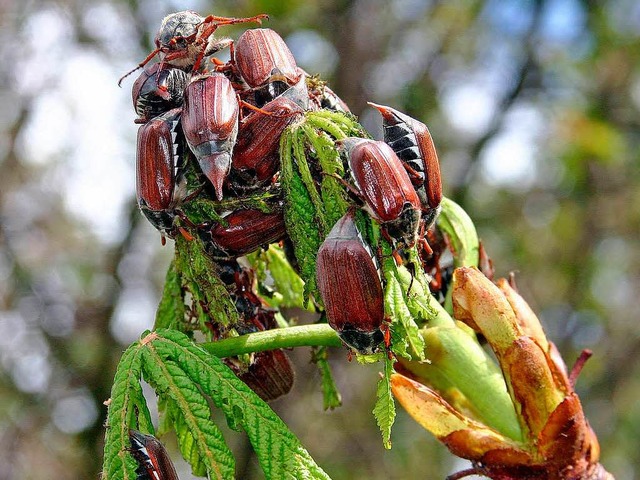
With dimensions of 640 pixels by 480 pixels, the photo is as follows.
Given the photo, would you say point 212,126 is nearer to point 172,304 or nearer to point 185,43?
point 185,43

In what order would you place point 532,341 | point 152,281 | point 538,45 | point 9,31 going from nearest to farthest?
point 532,341, point 538,45, point 9,31, point 152,281

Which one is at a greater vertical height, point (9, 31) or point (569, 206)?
point (9, 31)

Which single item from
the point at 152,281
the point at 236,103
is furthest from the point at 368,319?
the point at 152,281

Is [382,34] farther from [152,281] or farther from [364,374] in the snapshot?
[364,374]

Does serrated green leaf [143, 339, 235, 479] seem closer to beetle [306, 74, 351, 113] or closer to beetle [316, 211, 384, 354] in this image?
beetle [316, 211, 384, 354]

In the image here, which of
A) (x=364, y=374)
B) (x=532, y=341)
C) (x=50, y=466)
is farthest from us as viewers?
(x=364, y=374)

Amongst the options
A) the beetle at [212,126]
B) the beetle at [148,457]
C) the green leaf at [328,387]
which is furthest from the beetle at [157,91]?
the green leaf at [328,387]
